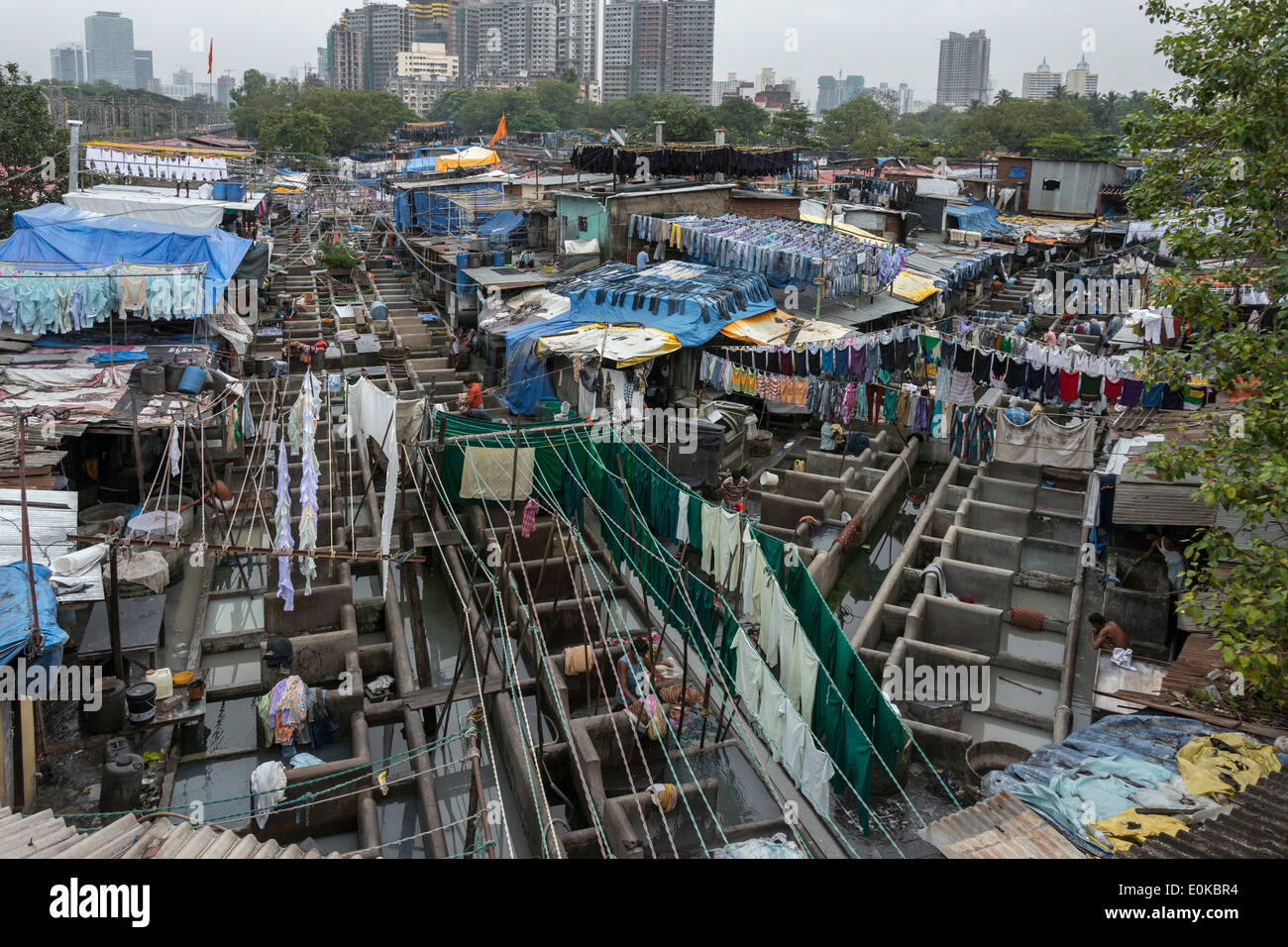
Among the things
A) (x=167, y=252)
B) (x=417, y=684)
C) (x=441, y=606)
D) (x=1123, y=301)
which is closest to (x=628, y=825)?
(x=417, y=684)

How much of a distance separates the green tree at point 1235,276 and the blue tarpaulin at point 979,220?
109 feet

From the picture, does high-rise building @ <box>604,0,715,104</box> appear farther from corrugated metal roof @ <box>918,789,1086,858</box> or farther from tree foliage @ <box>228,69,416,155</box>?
corrugated metal roof @ <box>918,789,1086,858</box>

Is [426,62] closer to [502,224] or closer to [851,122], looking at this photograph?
[851,122]

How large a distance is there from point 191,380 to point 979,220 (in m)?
36.2

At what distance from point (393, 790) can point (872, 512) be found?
12270mm

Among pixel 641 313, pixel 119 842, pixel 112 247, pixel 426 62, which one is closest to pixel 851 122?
pixel 641 313

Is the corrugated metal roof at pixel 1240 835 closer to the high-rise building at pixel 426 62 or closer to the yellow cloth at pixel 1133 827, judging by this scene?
the yellow cloth at pixel 1133 827

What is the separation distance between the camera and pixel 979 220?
142 ft

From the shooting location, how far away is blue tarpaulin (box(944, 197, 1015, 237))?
42188mm

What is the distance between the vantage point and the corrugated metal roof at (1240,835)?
20.3 ft

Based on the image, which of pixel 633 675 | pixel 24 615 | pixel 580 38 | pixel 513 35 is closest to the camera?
pixel 24 615

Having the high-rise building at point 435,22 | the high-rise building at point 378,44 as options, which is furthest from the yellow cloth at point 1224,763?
the high-rise building at point 435,22

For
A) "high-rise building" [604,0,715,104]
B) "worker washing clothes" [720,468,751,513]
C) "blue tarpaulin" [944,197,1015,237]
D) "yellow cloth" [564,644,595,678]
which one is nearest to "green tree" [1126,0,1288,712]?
"yellow cloth" [564,644,595,678]

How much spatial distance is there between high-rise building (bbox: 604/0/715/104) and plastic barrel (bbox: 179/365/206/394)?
166m
